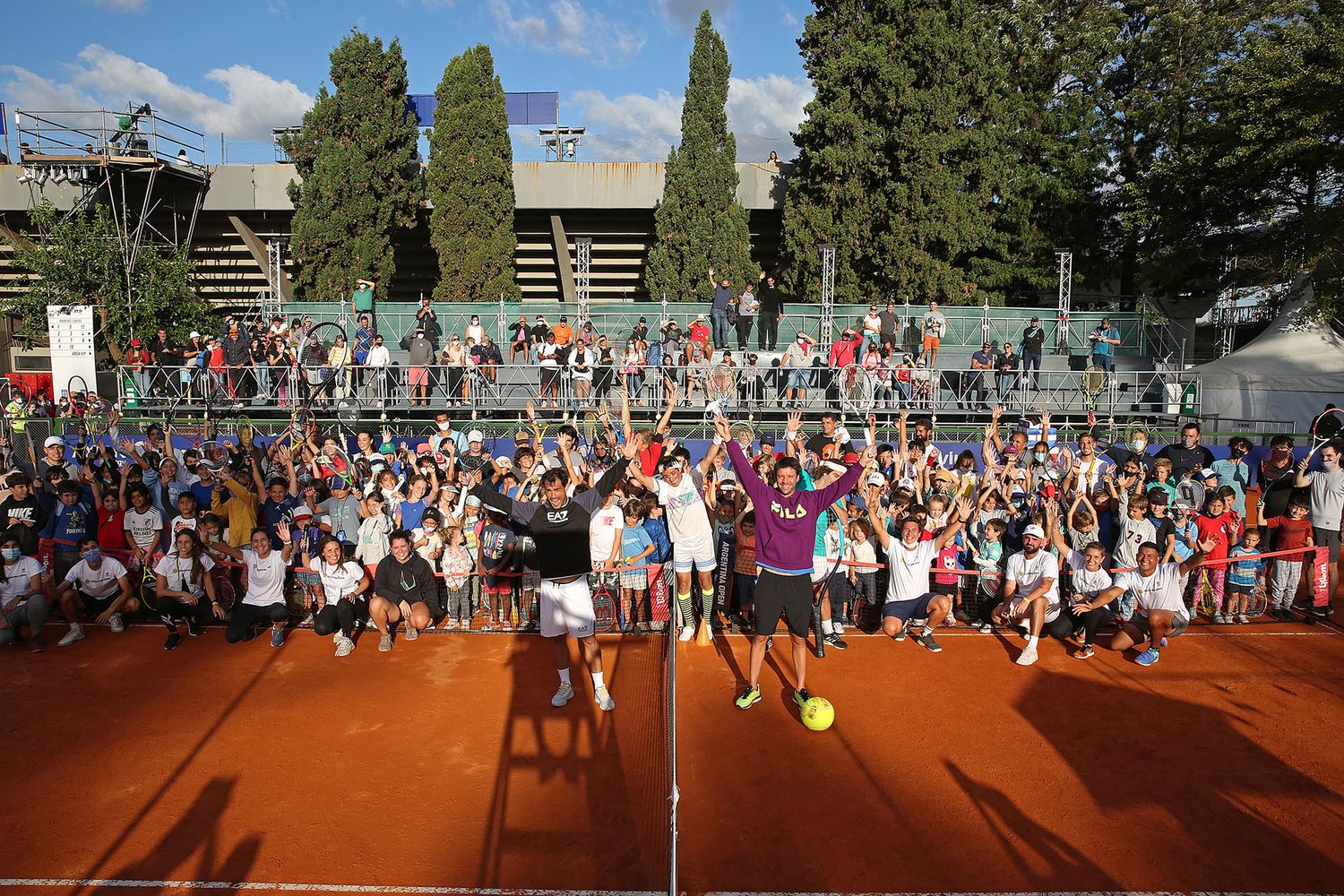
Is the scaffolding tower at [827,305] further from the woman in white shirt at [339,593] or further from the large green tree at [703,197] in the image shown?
the woman in white shirt at [339,593]

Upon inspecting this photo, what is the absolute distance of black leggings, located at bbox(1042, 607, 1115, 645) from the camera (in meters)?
9.09

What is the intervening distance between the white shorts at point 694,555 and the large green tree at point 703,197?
1829cm

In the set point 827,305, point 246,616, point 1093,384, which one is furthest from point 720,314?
point 246,616

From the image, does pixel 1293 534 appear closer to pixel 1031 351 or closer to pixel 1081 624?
pixel 1081 624

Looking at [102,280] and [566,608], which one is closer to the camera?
[566,608]

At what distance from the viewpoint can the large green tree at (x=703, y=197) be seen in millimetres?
26516

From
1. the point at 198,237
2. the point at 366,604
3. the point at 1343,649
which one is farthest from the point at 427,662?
the point at 198,237

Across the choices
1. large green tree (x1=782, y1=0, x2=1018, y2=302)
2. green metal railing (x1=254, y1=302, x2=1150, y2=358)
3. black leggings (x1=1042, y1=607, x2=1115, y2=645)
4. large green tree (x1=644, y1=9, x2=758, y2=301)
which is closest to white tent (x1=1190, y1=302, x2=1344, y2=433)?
green metal railing (x1=254, y1=302, x2=1150, y2=358)

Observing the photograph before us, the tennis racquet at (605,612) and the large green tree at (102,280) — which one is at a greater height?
the large green tree at (102,280)

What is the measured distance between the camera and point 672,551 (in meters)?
9.62

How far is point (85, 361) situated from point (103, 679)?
17.9 metres

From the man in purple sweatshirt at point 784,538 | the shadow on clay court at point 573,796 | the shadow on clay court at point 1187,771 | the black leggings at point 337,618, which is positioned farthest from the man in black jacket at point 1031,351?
the black leggings at point 337,618

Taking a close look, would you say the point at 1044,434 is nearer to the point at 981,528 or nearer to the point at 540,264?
the point at 981,528

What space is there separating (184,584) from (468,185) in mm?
19307
